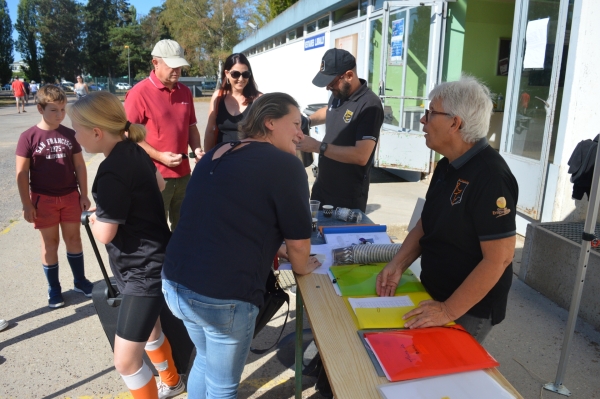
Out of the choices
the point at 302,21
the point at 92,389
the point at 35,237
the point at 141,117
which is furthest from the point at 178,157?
the point at 302,21

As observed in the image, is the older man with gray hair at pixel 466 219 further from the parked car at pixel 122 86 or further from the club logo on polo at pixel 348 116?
the parked car at pixel 122 86

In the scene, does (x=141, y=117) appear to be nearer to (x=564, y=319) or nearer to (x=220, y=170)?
(x=220, y=170)

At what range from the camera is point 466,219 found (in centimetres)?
163

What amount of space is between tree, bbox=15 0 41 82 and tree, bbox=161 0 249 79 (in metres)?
19.0

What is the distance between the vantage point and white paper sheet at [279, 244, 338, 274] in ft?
7.17

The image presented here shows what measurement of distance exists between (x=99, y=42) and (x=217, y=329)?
233 feet

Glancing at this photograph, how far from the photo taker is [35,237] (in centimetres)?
528

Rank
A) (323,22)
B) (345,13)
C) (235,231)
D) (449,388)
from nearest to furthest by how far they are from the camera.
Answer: (449,388), (235,231), (345,13), (323,22)

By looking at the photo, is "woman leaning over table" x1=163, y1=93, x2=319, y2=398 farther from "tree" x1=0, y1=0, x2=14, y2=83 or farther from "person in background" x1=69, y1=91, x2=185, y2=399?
"tree" x1=0, y1=0, x2=14, y2=83

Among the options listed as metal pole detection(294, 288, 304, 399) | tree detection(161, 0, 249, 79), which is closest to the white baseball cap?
metal pole detection(294, 288, 304, 399)

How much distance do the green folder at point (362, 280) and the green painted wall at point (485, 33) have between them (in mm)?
6510

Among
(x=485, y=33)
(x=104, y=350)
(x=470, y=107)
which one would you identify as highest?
(x=485, y=33)

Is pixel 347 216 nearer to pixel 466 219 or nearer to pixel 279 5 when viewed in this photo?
pixel 466 219

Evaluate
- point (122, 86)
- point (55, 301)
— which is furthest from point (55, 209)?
point (122, 86)
